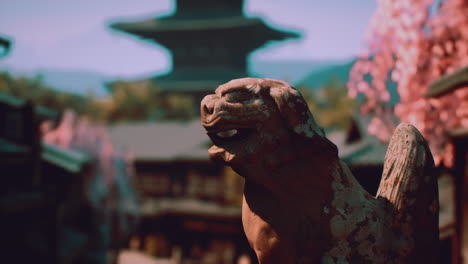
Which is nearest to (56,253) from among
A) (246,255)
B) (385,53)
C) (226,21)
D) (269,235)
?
(246,255)

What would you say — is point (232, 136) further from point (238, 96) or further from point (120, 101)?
point (120, 101)

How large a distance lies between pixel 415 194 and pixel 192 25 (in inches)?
935

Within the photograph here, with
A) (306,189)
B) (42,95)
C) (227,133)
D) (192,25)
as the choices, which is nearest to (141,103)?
(192,25)

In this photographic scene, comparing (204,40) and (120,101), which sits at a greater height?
(204,40)

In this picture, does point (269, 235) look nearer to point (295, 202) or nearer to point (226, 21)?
point (295, 202)

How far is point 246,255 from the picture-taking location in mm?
15492

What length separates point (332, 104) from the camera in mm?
27141

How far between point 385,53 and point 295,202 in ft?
32.6

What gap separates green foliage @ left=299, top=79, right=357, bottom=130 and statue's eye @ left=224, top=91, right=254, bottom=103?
2179 centimetres

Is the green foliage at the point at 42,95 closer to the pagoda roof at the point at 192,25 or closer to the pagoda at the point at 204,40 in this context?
the pagoda at the point at 204,40

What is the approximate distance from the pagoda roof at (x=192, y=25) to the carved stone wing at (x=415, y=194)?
73.0ft

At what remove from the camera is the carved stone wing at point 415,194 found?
2490 millimetres

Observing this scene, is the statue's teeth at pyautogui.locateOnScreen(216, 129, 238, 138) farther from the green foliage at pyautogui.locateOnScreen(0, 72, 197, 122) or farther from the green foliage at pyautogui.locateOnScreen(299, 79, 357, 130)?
the green foliage at pyautogui.locateOnScreen(0, 72, 197, 122)

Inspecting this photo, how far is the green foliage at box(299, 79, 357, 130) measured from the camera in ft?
81.4
